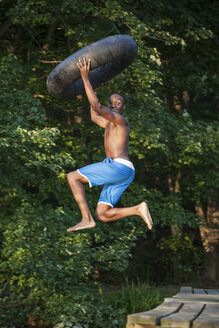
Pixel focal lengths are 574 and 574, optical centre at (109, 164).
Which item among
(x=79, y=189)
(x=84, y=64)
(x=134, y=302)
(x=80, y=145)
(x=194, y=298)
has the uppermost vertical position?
(x=84, y=64)

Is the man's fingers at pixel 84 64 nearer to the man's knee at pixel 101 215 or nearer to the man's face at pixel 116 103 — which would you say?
the man's face at pixel 116 103

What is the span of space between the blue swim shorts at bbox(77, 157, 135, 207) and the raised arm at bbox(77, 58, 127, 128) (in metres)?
0.38

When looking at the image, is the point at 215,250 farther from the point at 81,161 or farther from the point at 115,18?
the point at 115,18

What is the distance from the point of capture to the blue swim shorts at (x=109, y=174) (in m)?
5.17

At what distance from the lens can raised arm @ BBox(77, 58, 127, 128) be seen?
469cm

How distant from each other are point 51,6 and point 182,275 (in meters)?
8.50

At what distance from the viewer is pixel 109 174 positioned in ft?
17.1

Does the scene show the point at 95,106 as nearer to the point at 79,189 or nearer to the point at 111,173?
the point at 111,173

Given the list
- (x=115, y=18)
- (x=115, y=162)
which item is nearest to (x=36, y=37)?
(x=115, y=18)

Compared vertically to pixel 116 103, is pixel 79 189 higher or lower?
lower

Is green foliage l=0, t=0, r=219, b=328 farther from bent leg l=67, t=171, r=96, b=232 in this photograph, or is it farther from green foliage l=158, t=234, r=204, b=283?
bent leg l=67, t=171, r=96, b=232

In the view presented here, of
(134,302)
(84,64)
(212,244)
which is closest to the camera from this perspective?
(84,64)

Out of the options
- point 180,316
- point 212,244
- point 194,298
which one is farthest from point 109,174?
point 212,244

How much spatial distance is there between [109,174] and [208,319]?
5.25 feet
